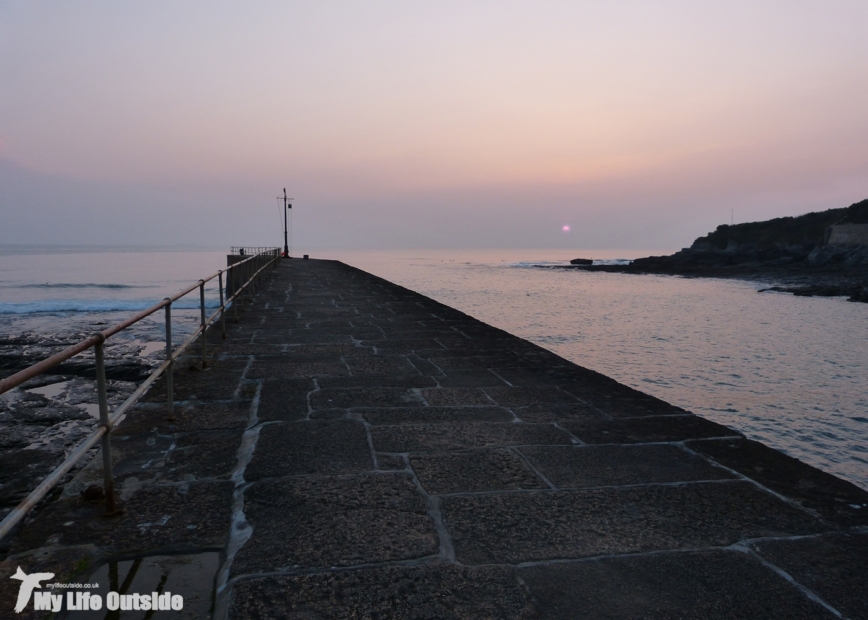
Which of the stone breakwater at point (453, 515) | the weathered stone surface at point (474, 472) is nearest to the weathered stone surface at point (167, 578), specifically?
the stone breakwater at point (453, 515)

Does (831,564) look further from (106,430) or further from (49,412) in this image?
(49,412)

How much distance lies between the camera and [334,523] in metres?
2.33

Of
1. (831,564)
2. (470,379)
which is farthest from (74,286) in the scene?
Result: (831,564)

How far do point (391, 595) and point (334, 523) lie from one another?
0.55 m

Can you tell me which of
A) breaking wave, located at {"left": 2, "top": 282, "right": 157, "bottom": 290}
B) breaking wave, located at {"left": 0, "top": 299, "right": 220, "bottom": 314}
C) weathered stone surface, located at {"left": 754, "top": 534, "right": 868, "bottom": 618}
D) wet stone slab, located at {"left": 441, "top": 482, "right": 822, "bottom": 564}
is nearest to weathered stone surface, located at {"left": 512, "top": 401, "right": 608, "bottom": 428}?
wet stone slab, located at {"left": 441, "top": 482, "right": 822, "bottom": 564}

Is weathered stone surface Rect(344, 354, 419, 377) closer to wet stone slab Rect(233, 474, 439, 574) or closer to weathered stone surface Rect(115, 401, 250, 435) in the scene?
weathered stone surface Rect(115, 401, 250, 435)

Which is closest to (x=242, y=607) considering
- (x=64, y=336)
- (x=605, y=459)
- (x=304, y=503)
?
(x=304, y=503)

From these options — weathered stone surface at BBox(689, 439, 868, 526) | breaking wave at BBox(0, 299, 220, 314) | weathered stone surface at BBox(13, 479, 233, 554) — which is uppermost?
weathered stone surface at BBox(689, 439, 868, 526)

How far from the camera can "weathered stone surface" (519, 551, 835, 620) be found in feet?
5.90

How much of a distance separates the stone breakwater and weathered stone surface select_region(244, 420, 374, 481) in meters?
0.02

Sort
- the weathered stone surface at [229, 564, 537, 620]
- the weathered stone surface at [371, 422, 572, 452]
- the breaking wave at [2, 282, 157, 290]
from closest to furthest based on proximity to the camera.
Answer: the weathered stone surface at [229, 564, 537, 620] → the weathered stone surface at [371, 422, 572, 452] → the breaking wave at [2, 282, 157, 290]

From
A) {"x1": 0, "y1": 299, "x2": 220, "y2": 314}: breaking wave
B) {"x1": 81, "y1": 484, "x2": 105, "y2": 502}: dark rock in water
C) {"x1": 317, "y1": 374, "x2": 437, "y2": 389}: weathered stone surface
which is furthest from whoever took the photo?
{"x1": 0, "y1": 299, "x2": 220, "y2": 314}: breaking wave

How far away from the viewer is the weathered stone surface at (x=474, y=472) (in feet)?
8.98

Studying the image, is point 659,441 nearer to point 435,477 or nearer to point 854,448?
point 435,477
